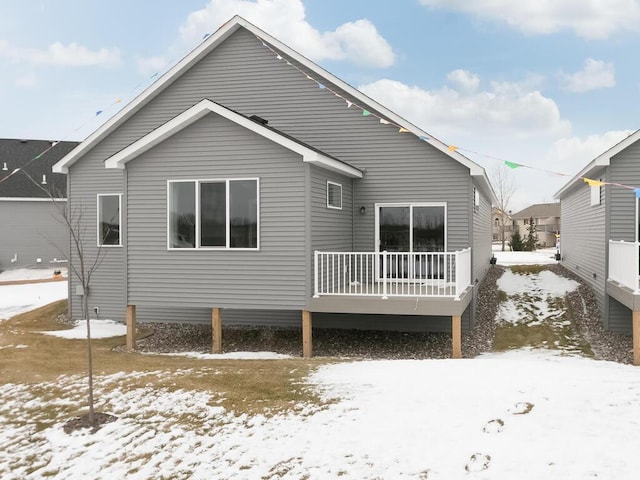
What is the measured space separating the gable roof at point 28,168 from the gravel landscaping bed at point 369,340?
16.4 m

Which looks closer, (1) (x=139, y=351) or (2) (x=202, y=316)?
(1) (x=139, y=351)

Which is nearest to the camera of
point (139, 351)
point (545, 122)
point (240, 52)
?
point (139, 351)

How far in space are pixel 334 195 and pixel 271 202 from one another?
6.21ft

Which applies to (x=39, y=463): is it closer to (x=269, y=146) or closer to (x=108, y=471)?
(x=108, y=471)

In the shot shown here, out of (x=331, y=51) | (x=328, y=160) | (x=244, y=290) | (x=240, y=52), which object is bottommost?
(x=244, y=290)

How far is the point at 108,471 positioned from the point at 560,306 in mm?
12906

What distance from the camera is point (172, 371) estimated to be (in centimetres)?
966

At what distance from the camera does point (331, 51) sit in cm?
3372

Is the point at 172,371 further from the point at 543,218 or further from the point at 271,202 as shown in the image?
the point at 543,218

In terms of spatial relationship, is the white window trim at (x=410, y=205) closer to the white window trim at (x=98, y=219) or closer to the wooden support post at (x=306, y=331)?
the wooden support post at (x=306, y=331)

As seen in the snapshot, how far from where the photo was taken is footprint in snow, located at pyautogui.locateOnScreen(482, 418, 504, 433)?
6.25 m

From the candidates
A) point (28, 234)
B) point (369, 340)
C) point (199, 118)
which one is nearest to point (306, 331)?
point (369, 340)

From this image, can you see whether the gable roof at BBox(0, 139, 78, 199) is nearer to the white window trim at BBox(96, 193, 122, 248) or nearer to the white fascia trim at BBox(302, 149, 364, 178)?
the white window trim at BBox(96, 193, 122, 248)

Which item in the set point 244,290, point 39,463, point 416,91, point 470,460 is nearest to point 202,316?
point 244,290
